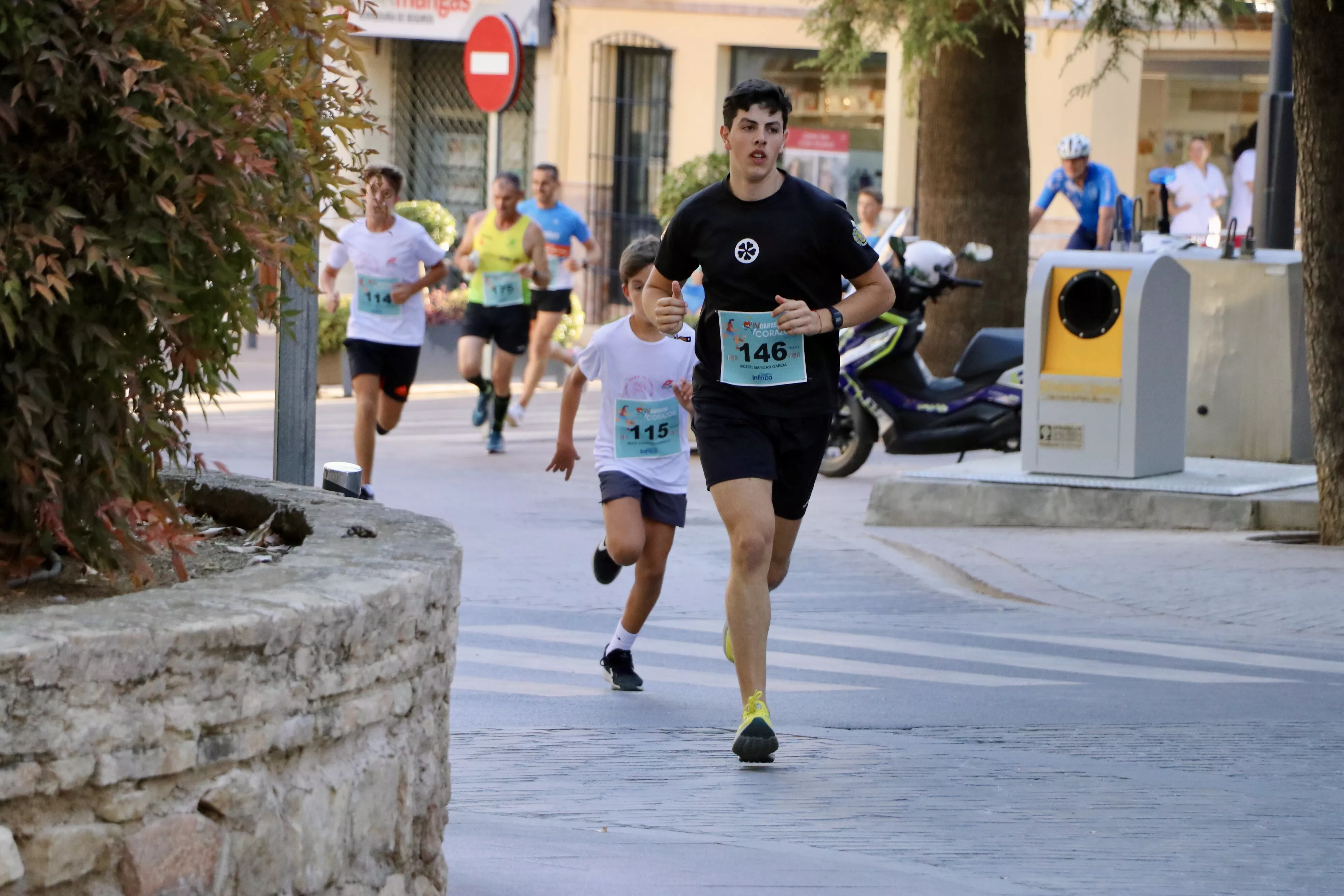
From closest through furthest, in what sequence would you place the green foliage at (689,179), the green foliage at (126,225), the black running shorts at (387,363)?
the green foliage at (126,225) < the black running shorts at (387,363) < the green foliage at (689,179)

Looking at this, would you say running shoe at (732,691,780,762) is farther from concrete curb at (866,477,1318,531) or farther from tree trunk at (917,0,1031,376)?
tree trunk at (917,0,1031,376)

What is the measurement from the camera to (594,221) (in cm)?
2781

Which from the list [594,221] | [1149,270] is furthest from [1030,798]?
[594,221]

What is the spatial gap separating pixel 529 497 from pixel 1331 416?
15.0 feet

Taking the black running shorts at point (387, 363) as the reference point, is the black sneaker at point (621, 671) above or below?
below

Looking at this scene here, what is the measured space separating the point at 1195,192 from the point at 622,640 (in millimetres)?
16610

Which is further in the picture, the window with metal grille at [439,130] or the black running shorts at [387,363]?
the window with metal grille at [439,130]

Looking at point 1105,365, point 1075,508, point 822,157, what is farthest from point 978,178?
point 822,157

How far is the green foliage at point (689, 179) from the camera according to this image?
1917cm

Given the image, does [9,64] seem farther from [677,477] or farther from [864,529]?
[864,529]

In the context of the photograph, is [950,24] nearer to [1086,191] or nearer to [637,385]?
[1086,191]

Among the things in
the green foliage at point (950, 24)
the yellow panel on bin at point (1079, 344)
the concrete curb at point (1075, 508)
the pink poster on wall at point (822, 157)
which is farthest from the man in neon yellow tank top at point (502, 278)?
the pink poster on wall at point (822, 157)

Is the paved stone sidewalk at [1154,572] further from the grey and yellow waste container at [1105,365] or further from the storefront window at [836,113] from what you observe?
the storefront window at [836,113]

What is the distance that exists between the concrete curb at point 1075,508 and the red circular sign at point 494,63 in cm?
797
